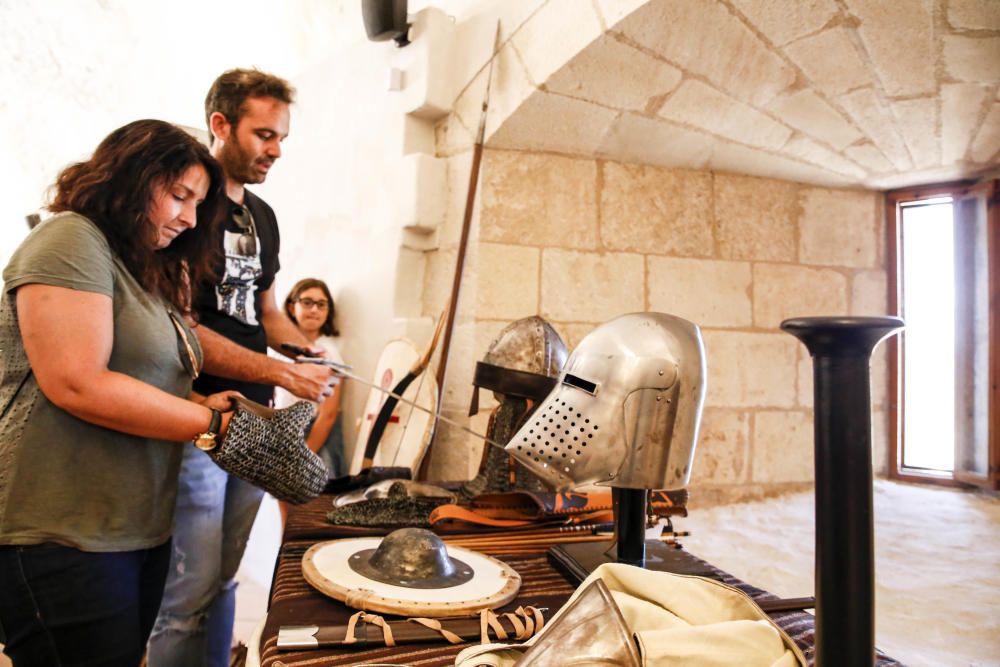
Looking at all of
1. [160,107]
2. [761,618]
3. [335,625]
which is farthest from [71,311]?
[160,107]

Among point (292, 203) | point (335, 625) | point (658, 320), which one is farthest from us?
point (292, 203)

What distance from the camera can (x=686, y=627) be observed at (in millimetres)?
756

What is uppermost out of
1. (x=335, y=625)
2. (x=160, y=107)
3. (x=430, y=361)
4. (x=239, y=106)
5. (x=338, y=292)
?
(x=160, y=107)

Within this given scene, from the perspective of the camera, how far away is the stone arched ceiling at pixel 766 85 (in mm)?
2424

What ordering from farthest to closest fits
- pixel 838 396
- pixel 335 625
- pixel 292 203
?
pixel 292 203, pixel 335 625, pixel 838 396

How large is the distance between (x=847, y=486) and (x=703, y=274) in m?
2.74

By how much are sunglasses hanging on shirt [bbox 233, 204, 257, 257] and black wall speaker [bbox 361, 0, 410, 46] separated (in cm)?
164

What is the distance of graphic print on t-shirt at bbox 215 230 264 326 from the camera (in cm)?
196

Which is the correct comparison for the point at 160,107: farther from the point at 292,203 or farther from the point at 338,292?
the point at 338,292

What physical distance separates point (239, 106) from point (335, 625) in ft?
5.29

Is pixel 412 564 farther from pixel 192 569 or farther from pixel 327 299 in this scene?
pixel 327 299

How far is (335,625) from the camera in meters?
1.00

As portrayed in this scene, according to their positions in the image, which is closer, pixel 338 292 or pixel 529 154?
pixel 529 154

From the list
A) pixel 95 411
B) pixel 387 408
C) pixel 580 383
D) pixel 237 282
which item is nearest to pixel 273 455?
pixel 95 411
